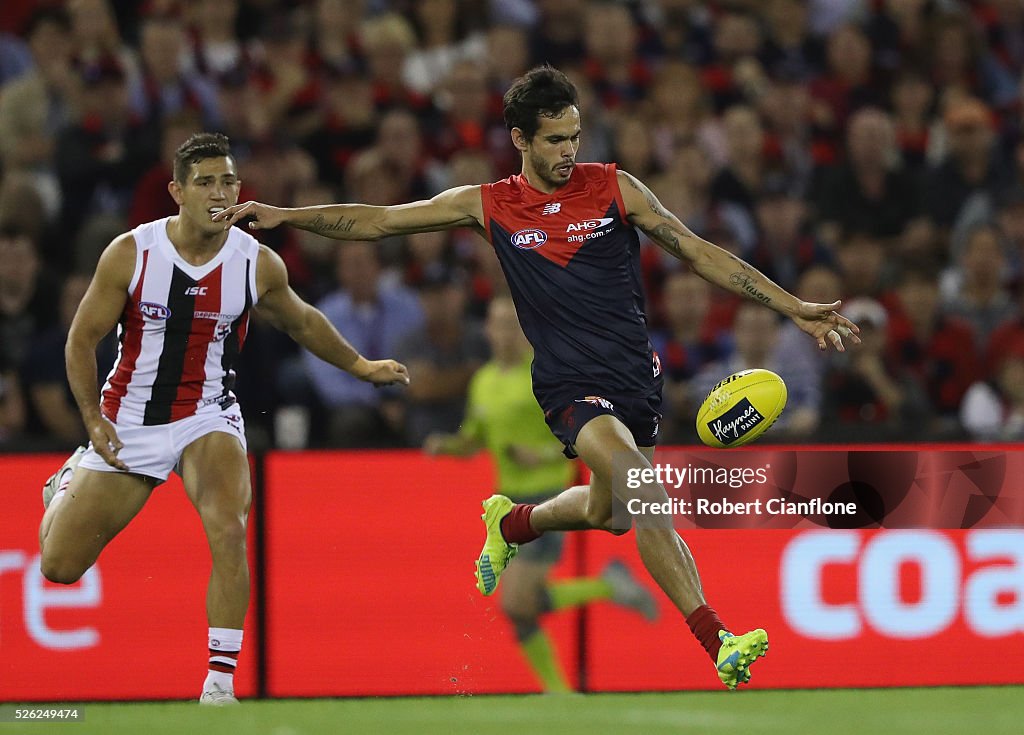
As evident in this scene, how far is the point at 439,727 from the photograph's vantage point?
7.19 meters

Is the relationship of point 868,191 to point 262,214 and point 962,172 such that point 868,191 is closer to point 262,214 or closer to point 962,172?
point 962,172

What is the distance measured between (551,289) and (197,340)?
5.54 ft

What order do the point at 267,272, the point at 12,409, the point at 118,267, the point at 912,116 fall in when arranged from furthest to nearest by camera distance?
the point at 912,116 → the point at 12,409 → the point at 267,272 → the point at 118,267

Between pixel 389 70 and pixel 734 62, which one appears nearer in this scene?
pixel 389 70

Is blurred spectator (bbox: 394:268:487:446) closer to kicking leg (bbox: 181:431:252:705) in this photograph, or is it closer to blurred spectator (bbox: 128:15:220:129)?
blurred spectator (bbox: 128:15:220:129)

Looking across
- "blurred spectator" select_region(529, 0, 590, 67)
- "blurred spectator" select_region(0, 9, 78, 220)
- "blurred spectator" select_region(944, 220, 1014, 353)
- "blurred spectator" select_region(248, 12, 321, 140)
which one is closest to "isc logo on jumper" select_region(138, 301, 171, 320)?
"blurred spectator" select_region(0, 9, 78, 220)

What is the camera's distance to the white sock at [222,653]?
7.59 meters

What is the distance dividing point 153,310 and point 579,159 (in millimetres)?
5490

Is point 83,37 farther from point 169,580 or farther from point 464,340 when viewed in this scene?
point 169,580

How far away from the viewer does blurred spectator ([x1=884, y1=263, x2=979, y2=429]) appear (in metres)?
11.3

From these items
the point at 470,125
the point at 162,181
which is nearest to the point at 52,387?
the point at 162,181

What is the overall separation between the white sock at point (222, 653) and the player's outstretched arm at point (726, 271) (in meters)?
2.60

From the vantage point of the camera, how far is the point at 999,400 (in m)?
11.0

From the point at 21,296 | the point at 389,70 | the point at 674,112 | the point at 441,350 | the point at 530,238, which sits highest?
the point at 389,70
